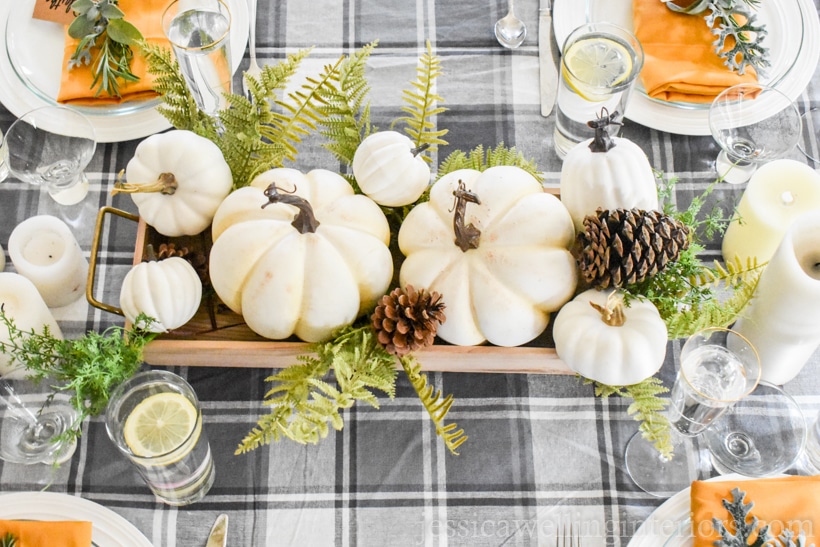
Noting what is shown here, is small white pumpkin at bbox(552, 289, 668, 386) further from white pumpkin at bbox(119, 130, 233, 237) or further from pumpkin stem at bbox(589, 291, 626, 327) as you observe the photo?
white pumpkin at bbox(119, 130, 233, 237)

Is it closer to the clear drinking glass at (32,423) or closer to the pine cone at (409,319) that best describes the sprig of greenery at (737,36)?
the pine cone at (409,319)

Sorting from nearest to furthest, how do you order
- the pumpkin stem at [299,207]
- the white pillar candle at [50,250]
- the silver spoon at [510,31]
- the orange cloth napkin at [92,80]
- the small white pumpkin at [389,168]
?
the pumpkin stem at [299,207] < the small white pumpkin at [389,168] < the white pillar candle at [50,250] < the orange cloth napkin at [92,80] < the silver spoon at [510,31]

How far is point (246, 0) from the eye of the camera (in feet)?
3.98

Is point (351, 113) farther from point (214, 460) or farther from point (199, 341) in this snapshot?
point (214, 460)

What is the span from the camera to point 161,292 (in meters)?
0.87

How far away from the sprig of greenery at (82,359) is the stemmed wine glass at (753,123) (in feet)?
2.78

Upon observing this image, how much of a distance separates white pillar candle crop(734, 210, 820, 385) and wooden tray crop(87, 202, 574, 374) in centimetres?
25

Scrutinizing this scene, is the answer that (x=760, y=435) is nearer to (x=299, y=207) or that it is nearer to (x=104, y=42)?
(x=299, y=207)

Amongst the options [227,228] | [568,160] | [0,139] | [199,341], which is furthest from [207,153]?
[568,160]

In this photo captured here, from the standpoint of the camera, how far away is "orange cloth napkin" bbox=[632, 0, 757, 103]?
1127 millimetres

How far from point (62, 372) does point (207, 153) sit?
32 centimetres

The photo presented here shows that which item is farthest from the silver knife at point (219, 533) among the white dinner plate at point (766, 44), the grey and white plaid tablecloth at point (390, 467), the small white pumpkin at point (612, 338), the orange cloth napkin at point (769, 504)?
the white dinner plate at point (766, 44)

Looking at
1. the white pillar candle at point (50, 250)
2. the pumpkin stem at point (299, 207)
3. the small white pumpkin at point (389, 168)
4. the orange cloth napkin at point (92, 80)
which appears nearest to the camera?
the pumpkin stem at point (299, 207)

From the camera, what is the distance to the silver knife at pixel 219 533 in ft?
3.08
